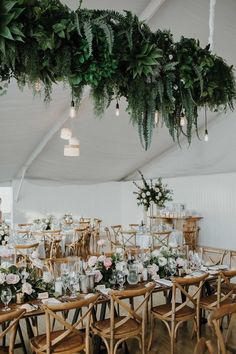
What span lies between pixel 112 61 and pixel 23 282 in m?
2.60

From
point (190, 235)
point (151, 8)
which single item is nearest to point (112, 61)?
point (151, 8)

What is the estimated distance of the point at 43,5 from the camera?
204 centimetres

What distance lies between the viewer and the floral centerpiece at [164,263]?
4.53 m

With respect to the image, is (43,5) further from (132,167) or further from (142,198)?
(132,167)

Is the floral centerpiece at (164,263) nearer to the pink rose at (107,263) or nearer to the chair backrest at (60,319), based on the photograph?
the pink rose at (107,263)

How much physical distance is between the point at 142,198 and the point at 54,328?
4241mm

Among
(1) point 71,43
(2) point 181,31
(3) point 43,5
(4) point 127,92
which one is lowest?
(4) point 127,92

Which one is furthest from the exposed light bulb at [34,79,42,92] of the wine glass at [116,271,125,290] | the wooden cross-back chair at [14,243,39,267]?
the wooden cross-back chair at [14,243,39,267]

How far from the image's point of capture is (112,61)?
2.25m

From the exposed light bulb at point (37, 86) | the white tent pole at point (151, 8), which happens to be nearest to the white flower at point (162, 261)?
the exposed light bulb at point (37, 86)

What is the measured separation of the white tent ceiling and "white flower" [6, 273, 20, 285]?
9.97ft

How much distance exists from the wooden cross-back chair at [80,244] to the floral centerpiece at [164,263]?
4.56m

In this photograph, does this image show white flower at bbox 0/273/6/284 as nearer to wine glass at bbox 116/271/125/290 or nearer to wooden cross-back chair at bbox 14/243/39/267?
wine glass at bbox 116/271/125/290

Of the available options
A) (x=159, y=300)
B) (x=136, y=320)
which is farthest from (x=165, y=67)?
(x=159, y=300)
